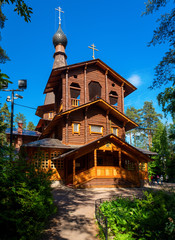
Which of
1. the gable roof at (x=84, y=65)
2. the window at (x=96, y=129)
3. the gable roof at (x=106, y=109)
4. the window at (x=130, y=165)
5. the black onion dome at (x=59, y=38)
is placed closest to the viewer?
the gable roof at (x=106, y=109)

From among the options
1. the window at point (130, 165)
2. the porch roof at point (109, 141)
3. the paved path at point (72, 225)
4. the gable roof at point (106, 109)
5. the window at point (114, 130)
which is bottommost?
the paved path at point (72, 225)

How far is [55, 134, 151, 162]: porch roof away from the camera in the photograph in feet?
51.9

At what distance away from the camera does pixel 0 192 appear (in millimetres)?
4422

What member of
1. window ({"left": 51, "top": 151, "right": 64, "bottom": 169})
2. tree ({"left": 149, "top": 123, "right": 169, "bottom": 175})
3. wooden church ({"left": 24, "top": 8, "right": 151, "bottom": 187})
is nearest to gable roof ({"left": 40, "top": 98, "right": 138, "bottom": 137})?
wooden church ({"left": 24, "top": 8, "right": 151, "bottom": 187})

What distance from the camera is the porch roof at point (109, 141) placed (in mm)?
15805

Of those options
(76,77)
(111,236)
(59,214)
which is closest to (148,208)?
(111,236)

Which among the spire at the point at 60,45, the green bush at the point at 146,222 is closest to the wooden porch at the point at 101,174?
the green bush at the point at 146,222

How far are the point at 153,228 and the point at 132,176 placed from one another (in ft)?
42.9

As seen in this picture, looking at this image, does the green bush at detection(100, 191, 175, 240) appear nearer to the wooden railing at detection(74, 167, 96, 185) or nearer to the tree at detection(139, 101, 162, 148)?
the wooden railing at detection(74, 167, 96, 185)

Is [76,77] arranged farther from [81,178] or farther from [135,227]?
[135,227]

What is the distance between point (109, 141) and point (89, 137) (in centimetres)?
289

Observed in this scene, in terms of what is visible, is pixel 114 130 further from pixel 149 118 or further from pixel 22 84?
pixel 149 118

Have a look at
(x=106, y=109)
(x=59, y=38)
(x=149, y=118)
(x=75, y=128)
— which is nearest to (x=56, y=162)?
(x=75, y=128)

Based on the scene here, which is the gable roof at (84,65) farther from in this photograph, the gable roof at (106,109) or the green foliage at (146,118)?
the green foliage at (146,118)
